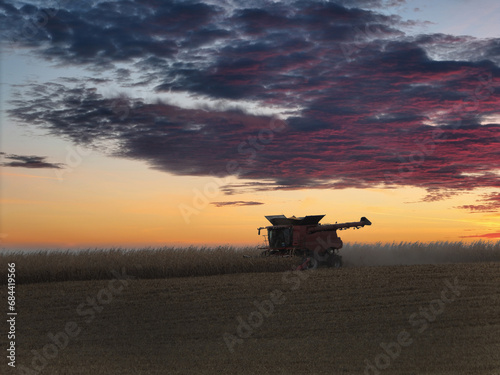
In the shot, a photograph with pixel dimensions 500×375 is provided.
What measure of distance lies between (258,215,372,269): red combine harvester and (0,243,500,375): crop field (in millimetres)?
1699

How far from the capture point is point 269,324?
19562mm

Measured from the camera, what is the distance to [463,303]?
21141 mm

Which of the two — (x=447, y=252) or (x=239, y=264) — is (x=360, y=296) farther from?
(x=447, y=252)

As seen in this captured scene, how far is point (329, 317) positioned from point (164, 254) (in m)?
12.8

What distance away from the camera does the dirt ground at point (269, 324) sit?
15.7 meters

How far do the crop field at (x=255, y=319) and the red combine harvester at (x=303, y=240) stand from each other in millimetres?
A: 1699

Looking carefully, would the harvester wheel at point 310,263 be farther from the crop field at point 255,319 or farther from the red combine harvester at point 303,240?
Result: the crop field at point 255,319

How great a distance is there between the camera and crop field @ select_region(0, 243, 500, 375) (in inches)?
621
